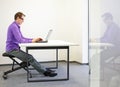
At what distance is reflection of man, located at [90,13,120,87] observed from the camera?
146 cm

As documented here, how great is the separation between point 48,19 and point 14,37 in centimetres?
192

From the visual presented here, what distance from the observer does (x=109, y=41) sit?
1522 millimetres

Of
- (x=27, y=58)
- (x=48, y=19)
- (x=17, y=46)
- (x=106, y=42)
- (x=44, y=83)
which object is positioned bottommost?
(x=44, y=83)

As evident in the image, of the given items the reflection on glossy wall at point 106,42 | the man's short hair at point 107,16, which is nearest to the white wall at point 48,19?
the reflection on glossy wall at point 106,42

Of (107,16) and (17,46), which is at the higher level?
(107,16)

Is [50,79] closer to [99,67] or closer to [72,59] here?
[72,59]

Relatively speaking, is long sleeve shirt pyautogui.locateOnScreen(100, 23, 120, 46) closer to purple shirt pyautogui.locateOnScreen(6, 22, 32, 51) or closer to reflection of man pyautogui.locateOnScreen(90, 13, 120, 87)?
reflection of man pyautogui.locateOnScreen(90, 13, 120, 87)

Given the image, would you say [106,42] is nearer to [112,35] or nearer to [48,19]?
[112,35]

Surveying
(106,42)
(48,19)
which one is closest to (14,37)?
(48,19)

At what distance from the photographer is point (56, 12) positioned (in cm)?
605

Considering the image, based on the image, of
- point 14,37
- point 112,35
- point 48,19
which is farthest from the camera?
point 48,19

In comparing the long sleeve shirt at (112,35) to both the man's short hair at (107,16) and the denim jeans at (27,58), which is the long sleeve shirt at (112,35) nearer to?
the man's short hair at (107,16)

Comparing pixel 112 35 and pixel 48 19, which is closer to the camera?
pixel 112 35

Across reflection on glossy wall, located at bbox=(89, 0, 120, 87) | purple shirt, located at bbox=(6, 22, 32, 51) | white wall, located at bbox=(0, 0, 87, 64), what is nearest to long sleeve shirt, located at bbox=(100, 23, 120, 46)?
reflection on glossy wall, located at bbox=(89, 0, 120, 87)
